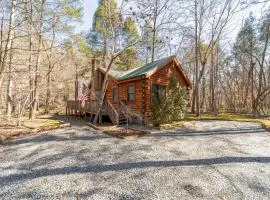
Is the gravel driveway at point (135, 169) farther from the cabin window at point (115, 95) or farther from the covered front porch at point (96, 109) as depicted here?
the cabin window at point (115, 95)

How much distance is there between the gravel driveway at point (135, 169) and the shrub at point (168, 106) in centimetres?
331

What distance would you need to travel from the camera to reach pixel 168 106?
12.9 m

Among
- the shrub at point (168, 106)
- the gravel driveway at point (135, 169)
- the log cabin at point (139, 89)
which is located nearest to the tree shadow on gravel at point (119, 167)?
the gravel driveway at point (135, 169)

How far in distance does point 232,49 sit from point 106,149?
1030 inches

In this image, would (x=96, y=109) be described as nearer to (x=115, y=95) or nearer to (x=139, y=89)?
(x=115, y=95)

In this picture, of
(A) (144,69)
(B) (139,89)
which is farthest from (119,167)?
(A) (144,69)

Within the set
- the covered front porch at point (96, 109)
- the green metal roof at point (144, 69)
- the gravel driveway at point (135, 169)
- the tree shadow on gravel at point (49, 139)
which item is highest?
the green metal roof at point (144, 69)

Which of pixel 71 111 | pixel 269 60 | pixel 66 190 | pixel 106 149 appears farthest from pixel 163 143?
pixel 269 60

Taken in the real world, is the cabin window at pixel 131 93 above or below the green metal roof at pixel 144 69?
below

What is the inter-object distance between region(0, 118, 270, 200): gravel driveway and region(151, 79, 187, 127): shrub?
3306 mm

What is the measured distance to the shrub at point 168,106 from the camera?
12.8 metres

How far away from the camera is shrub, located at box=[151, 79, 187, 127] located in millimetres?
12805

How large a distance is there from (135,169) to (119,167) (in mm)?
499

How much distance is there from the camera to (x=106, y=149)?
8148 millimetres
